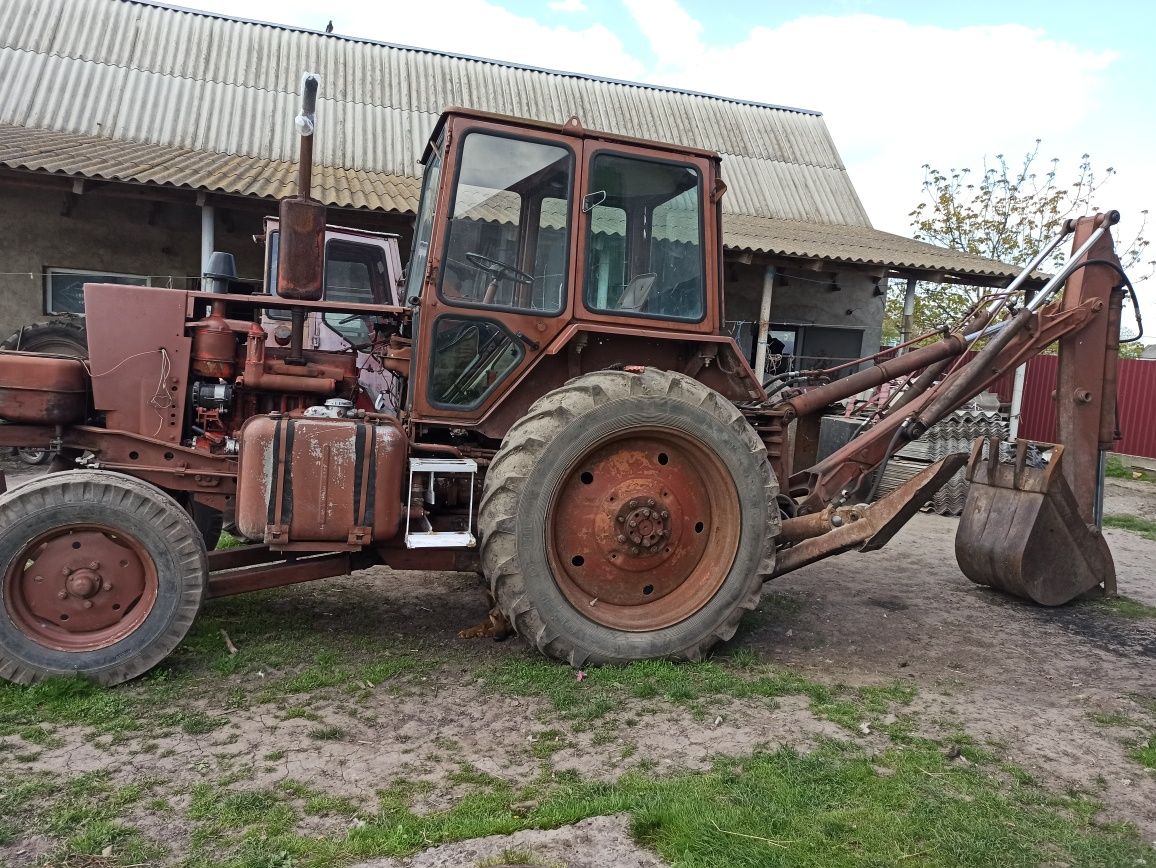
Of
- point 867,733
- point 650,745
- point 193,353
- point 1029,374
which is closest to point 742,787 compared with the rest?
point 650,745

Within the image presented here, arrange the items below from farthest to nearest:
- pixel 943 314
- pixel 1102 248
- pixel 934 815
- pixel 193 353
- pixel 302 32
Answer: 1. pixel 943 314
2. pixel 302 32
3. pixel 1102 248
4. pixel 193 353
5. pixel 934 815

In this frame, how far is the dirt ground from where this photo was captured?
2779mm

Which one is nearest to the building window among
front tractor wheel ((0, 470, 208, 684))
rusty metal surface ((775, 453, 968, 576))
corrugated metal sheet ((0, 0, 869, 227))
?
corrugated metal sheet ((0, 0, 869, 227))

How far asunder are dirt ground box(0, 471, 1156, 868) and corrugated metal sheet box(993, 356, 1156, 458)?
10749 mm

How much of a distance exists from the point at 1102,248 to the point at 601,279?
324 cm

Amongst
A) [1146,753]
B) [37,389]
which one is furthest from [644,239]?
[1146,753]

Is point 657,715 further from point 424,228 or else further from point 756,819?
point 424,228

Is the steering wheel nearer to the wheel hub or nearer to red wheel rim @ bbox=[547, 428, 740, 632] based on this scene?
red wheel rim @ bbox=[547, 428, 740, 632]

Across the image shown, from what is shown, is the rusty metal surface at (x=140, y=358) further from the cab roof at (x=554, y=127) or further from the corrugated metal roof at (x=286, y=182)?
the corrugated metal roof at (x=286, y=182)

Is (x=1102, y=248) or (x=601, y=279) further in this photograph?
(x=1102, y=248)

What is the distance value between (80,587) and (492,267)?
225 cm

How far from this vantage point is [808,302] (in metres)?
12.9

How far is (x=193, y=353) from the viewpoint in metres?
3.94

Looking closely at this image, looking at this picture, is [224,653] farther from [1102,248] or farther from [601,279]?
[1102,248]
